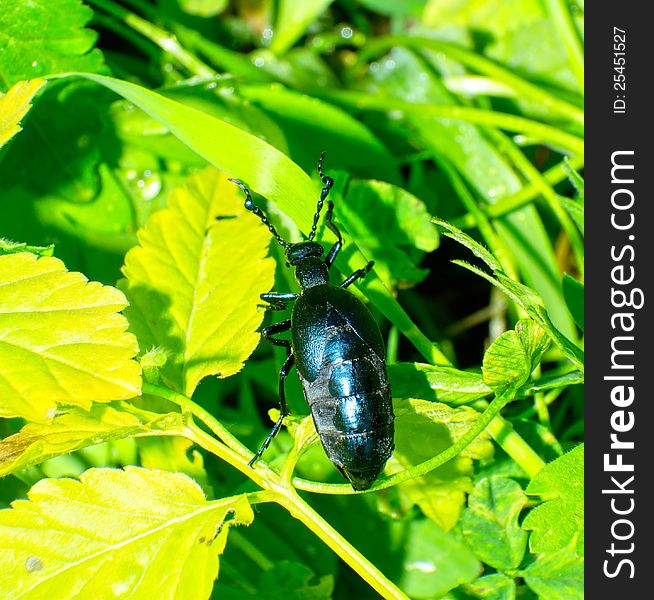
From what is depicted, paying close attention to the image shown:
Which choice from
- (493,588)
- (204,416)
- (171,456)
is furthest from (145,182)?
(493,588)

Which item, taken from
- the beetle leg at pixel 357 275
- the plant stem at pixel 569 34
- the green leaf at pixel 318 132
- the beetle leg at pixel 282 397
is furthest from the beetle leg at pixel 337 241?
the plant stem at pixel 569 34

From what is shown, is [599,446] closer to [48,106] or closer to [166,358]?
[166,358]

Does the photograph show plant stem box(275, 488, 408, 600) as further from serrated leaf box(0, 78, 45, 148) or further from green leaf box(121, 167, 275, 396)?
serrated leaf box(0, 78, 45, 148)

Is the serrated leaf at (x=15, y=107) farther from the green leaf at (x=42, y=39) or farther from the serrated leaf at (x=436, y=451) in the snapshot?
the serrated leaf at (x=436, y=451)

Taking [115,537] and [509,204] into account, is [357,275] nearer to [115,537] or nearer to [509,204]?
[115,537]

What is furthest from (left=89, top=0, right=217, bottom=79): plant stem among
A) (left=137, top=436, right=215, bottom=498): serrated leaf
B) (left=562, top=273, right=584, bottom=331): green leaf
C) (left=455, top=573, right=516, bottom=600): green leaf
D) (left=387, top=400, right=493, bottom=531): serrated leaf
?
(left=455, top=573, right=516, bottom=600): green leaf
